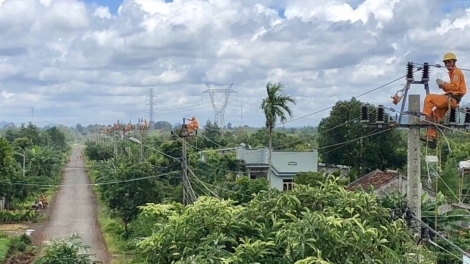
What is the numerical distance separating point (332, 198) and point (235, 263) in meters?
2.22

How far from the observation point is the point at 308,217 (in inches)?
285

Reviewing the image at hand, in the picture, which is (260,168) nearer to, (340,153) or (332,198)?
(340,153)

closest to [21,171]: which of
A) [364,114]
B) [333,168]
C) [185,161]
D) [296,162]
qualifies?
[296,162]

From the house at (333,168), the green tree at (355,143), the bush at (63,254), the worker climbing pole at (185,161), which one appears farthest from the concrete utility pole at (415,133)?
the house at (333,168)

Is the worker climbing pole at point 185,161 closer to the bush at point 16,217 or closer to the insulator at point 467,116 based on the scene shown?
the insulator at point 467,116

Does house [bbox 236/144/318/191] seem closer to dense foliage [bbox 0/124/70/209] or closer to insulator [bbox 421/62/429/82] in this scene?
dense foliage [bbox 0/124/70/209]

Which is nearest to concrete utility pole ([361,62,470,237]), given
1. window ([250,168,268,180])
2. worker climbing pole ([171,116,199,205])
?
worker climbing pole ([171,116,199,205])

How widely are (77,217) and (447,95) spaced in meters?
28.8

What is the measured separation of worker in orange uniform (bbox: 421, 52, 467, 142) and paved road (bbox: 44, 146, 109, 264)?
1624cm

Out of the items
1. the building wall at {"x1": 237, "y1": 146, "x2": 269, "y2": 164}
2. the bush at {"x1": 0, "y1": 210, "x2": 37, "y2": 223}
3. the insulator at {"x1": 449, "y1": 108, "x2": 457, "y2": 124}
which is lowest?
the bush at {"x1": 0, "y1": 210, "x2": 37, "y2": 223}

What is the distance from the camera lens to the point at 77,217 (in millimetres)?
35531

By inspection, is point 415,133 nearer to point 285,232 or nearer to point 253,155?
point 285,232

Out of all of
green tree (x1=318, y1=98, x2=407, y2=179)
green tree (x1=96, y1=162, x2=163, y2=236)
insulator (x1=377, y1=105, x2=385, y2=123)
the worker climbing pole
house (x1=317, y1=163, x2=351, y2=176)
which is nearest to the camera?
insulator (x1=377, y1=105, x2=385, y2=123)

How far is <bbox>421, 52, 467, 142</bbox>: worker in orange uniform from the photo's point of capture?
10.2m
